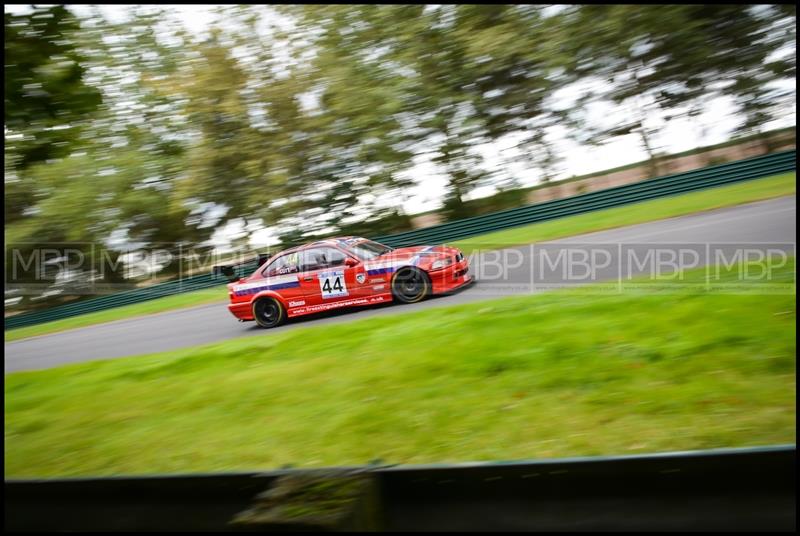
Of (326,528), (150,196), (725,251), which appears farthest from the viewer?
(150,196)

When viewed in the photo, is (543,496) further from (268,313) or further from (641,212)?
(641,212)

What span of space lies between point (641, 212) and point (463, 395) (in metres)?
11.7

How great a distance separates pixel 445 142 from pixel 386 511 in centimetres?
1935

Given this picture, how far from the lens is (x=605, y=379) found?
16.4 ft

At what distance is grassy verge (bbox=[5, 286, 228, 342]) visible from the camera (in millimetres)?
17203

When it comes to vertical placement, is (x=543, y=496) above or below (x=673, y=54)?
below

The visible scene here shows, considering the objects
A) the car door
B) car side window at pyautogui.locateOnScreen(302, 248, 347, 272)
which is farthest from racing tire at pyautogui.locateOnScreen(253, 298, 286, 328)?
car side window at pyautogui.locateOnScreen(302, 248, 347, 272)

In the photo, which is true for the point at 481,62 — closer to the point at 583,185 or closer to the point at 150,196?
the point at 583,185

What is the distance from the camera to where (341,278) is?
33.3ft

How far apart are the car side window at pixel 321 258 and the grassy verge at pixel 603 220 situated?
5889 mm

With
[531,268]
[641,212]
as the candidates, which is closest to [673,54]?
[641,212]

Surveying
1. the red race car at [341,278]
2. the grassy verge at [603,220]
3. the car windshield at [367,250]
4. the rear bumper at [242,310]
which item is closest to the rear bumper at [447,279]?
the red race car at [341,278]

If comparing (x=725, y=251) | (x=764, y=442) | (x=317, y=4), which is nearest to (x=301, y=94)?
(x=317, y=4)

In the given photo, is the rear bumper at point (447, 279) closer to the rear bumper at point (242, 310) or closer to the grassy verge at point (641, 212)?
the rear bumper at point (242, 310)
